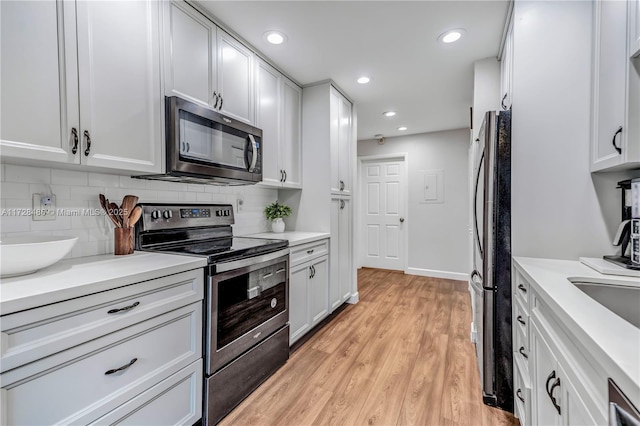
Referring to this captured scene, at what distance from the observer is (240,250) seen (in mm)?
1693

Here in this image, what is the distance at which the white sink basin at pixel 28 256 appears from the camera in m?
0.99

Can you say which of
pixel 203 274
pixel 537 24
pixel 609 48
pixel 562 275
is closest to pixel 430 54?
pixel 537 24

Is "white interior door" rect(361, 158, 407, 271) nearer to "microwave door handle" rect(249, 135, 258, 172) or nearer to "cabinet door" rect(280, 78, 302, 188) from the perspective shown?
"cabinet door" rect(280, 78, 302, 188)

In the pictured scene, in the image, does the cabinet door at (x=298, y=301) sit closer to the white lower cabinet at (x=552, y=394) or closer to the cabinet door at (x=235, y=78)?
the cabinet door at (x=235, y=78)

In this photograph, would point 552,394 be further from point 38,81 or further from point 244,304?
point 38,81

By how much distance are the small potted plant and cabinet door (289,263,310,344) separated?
0.55 metres

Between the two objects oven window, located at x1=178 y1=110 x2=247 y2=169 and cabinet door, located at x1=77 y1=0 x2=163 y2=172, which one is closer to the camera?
cabinet door, located at x1=77 y1=0 x2=163 y2=172

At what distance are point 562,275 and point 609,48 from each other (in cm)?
110

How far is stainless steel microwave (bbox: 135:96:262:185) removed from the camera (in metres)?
1.65

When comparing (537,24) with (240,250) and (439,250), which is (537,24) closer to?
(240,250)

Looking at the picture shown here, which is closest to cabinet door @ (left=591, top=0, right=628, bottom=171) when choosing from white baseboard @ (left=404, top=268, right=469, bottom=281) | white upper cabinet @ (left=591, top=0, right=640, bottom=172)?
white upper cabinet @ (left=591, top=0, right=640, bottom=172)

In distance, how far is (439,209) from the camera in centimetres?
474

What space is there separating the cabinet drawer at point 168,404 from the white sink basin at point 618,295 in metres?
1.83

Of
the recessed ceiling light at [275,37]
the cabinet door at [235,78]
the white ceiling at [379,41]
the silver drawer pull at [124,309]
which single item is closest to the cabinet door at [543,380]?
the silver drawer pull at [124,309]
